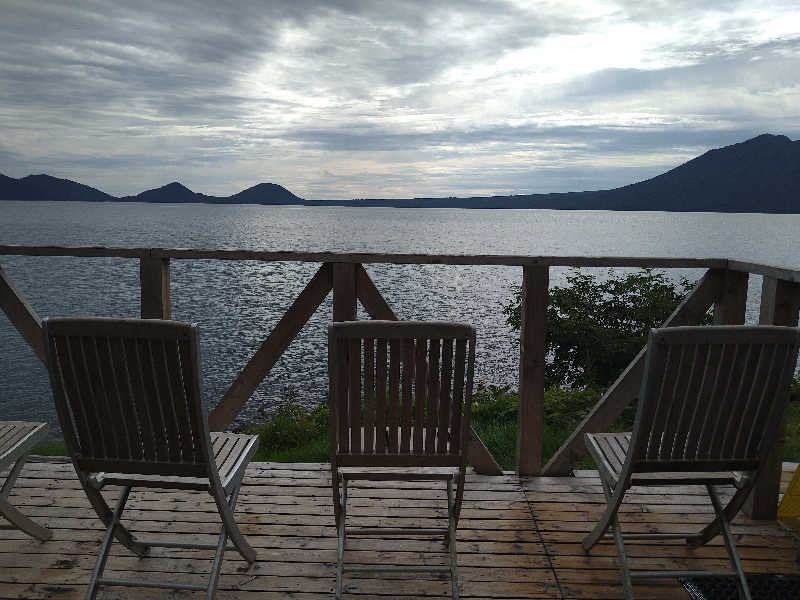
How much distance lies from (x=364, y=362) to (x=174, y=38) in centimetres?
1202

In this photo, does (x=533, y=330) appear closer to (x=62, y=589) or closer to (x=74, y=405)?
(x=74, y=405)

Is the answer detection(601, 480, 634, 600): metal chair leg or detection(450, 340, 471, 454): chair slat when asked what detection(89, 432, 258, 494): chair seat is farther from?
detection(601, 480, 634, 600): metal chair leg

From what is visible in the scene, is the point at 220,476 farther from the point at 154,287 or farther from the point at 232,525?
the point at 154,287

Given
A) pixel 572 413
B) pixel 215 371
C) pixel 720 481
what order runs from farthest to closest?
pixel 215 371, pixel 572 413, pixel 720 481

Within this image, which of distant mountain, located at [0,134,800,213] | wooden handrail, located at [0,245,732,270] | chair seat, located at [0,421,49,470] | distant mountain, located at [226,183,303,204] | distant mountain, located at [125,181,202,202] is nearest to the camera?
chair seat, located at [0,421,49,470]

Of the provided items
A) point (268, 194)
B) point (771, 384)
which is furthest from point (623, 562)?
point (268, 194)

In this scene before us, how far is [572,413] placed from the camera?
22.9 feet

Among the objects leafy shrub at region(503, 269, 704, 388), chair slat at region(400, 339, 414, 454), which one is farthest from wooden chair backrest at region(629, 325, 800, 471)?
leafy shrub at region(503, 269, 704, 388)

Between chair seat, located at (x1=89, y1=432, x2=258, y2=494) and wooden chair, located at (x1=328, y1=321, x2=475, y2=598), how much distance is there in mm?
374

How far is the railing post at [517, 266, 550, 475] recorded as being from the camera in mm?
3129

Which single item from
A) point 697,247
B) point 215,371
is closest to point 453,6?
point 215,371

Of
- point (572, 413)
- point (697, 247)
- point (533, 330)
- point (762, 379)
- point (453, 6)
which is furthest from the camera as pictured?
point (697, 247)

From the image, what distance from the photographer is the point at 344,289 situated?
124 inches

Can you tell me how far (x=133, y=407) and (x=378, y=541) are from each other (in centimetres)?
119
